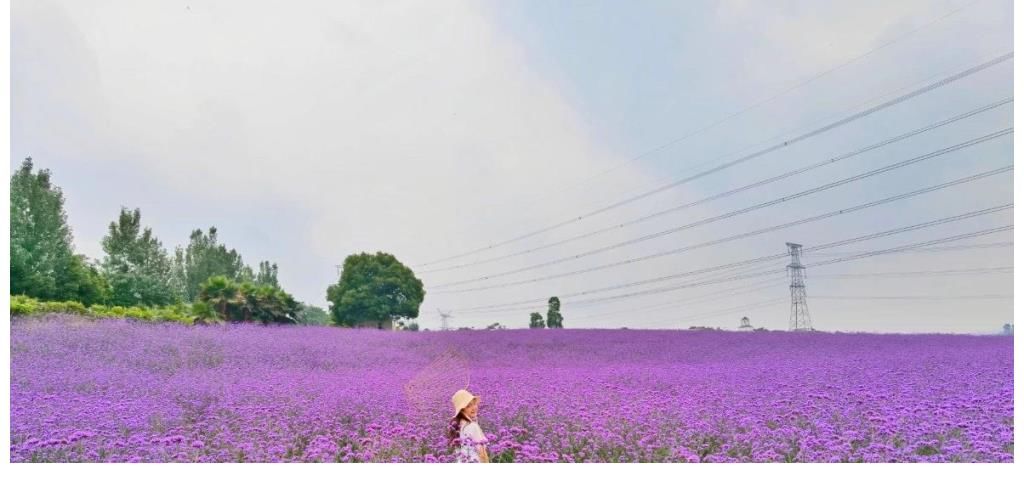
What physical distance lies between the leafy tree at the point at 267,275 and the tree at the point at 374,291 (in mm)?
369

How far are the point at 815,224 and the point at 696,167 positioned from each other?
780 millimetres

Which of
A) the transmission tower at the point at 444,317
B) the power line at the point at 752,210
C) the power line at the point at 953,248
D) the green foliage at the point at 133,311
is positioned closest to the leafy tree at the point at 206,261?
the green foliage at the point at 133,311

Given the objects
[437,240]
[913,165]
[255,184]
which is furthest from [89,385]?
[913,165]

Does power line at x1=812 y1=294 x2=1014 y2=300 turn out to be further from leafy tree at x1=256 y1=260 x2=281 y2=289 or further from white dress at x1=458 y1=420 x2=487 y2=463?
leafy tree at x1=256 y1=260 x2=281 y2=289

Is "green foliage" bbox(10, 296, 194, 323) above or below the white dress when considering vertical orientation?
above

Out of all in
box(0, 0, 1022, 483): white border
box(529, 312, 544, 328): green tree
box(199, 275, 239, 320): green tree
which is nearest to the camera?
box(0, 0, 1022, 483): white border

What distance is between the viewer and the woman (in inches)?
132

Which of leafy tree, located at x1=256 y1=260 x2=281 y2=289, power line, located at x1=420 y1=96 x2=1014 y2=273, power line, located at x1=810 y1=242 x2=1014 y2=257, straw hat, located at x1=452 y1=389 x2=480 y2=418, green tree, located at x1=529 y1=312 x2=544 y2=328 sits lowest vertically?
straw hat, located at x1=452 y1=389 x2=480 y2=418

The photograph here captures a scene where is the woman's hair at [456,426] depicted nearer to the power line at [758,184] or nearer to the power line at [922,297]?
the power line at [758,184]

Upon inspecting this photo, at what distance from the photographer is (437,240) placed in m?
4.78

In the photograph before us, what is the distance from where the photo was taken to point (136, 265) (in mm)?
4816

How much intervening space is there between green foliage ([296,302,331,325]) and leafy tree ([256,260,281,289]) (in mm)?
215

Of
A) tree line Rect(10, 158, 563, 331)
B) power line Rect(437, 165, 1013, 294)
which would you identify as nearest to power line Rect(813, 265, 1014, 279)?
power line Rect(437, 165, 1013, 294)

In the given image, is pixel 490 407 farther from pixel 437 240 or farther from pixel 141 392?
pixel 141 392
